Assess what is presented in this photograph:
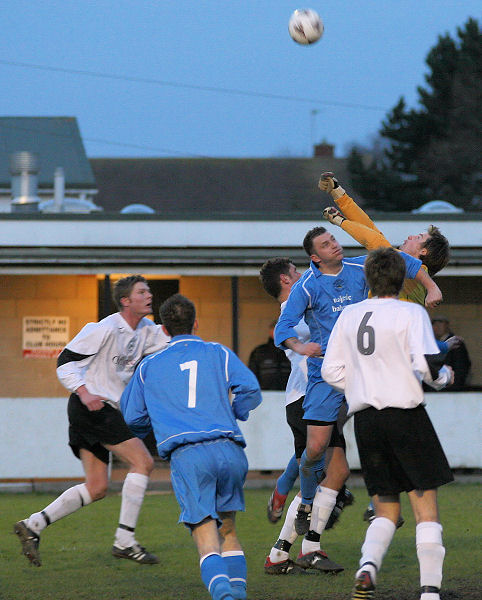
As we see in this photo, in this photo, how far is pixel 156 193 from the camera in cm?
5462

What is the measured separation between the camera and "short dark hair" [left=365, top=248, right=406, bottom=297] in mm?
5371

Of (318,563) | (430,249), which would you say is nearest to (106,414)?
(318,563)

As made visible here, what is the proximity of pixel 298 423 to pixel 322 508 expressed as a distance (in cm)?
83

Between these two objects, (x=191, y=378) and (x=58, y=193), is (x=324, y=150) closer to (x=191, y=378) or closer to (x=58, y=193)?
(x=58, y=193)

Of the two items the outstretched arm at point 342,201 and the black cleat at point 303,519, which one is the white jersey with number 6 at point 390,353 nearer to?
the outstretched arm at point 342,201

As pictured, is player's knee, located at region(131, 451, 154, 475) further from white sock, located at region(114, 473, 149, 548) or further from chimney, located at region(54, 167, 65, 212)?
chimney, located at region(54, 167, 65, 212)

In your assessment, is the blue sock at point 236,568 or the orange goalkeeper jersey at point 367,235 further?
the orange goalkeeper jersey at point 367,235

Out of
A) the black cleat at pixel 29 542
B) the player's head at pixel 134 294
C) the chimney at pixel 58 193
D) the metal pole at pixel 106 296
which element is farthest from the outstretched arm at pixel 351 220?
the chimney at pixel 58 193

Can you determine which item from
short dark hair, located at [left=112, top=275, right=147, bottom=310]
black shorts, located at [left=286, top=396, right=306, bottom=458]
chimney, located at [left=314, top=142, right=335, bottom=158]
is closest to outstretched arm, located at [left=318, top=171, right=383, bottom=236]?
black shorts, located at [left=286, top=396, right=306, bottom=458]

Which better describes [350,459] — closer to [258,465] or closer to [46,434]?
[258,465]

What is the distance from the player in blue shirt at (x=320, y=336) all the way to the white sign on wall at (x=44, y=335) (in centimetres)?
1145

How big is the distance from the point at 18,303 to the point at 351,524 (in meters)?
9.94

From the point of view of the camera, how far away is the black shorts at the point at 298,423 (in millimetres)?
7531

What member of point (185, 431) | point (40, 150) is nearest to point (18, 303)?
point (185, 431)
